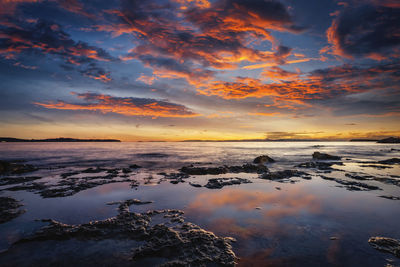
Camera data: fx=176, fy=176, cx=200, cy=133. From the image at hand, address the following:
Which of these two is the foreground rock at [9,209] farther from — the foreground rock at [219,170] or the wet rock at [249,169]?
the wet rock at [249,169]

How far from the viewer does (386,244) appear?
539 cm

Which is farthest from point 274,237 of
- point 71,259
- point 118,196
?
point 118,196

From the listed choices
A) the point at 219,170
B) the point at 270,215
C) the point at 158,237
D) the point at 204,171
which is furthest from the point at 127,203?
the point at 219,170

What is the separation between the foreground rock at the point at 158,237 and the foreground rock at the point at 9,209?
216 centimetres

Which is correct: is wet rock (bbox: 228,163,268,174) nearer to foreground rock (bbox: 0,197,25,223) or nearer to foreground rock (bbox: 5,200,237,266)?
foreground rock (bbox: 5,200,237,266)

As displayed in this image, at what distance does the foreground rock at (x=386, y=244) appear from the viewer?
5.09 metres

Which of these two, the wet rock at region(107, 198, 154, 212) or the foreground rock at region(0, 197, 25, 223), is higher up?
the foreground rock at region(0, 197, 25, 223)

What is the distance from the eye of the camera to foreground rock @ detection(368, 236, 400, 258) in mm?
5088

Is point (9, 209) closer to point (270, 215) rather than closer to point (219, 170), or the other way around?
point (270, 215)

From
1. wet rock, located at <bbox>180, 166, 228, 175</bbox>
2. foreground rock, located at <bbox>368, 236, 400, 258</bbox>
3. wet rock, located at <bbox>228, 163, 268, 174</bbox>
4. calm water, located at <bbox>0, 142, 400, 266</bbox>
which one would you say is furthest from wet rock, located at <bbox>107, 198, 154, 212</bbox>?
wet rock, located at <bbox>228, 163, 268, 174</bbox>

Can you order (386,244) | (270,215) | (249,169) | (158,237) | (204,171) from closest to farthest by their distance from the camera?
(386,244) → (158,237) → (270,215) → (204,171) → (249,169)

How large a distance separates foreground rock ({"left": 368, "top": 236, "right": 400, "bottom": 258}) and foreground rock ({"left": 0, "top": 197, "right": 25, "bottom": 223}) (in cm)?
1317

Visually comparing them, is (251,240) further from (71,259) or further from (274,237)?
(71,259)

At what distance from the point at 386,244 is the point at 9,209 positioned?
48.6ft
